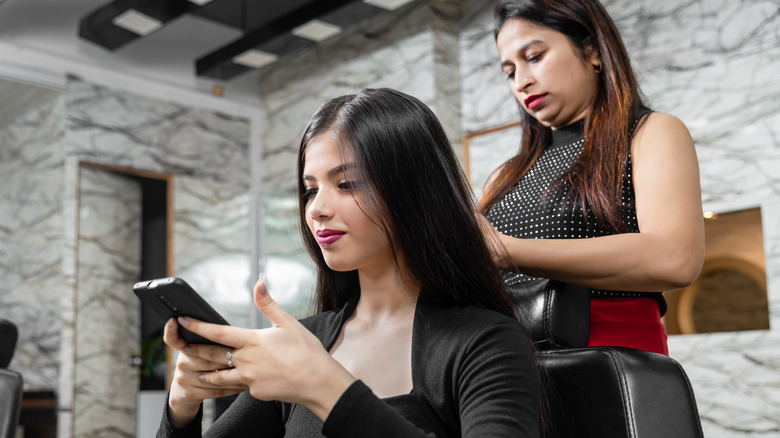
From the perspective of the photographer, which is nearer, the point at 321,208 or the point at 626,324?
the point at 321,208

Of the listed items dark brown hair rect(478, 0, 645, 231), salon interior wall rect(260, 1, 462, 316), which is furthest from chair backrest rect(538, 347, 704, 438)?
salon interior wall rect(260, 1, 462, 316)

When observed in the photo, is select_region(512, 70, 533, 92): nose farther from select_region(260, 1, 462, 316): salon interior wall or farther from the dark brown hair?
select_region(260, 1, 462, 316): salon interior wall

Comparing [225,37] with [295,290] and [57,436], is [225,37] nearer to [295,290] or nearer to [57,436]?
[295,290]

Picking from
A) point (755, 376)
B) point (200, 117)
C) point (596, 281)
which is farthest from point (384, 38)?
point (596, 281)

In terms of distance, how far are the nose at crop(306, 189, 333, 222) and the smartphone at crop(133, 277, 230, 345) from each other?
0.22 meters

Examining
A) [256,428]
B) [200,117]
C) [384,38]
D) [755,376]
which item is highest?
[384,38]

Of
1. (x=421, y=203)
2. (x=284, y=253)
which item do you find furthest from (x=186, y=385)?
(x=284, y=253)

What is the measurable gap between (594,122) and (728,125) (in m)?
2.55

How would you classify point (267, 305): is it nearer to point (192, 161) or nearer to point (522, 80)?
point (522, 80)

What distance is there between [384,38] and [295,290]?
1.79 metres

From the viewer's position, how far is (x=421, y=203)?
1.15m

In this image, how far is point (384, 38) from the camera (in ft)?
16.6

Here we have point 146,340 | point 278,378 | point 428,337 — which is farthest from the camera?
point 146,340

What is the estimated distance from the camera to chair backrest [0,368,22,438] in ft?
4.65
